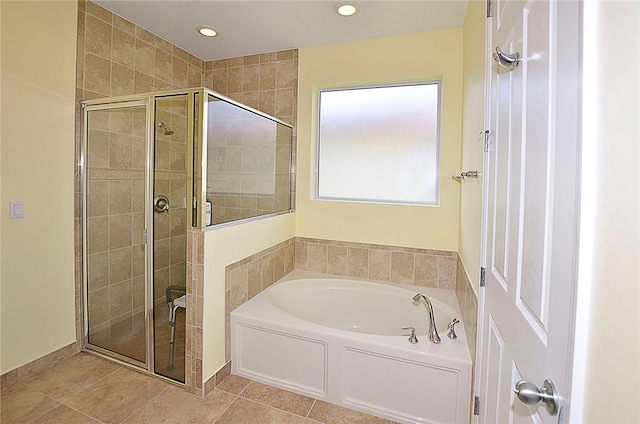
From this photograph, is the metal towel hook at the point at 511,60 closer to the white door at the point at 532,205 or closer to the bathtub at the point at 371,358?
the white door at the point at 532,205

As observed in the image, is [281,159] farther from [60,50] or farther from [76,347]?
[76,347]

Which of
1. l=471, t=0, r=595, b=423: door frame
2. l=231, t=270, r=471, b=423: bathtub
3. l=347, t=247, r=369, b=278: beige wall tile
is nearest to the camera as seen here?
l=471, t=0, r=595, b=423: door frame

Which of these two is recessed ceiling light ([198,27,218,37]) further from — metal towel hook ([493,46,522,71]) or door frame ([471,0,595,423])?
door frame ([471,0,595,423])

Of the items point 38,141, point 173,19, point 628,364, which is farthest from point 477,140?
point 38,141

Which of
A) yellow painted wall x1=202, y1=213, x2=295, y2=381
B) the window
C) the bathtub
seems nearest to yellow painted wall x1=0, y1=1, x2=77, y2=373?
yellow painted wall x1=202, y1=213, x2=295, y2=381

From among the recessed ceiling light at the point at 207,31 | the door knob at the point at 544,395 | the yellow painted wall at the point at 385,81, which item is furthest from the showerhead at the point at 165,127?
the door knob at the point at 544,395

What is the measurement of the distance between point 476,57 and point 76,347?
11.1 feet

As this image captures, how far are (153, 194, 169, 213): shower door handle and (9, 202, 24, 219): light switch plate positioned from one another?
0.77 meters

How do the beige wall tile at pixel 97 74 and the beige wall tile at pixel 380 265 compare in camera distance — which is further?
the beige wall tile at pixel 380 265

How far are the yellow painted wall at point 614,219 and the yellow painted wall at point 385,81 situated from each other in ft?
7.10

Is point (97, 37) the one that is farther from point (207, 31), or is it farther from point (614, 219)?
point (614, 219)

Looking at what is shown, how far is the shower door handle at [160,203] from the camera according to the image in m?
2.18

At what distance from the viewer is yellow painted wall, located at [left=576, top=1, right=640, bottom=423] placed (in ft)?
1.51

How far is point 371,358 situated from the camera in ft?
6.17
